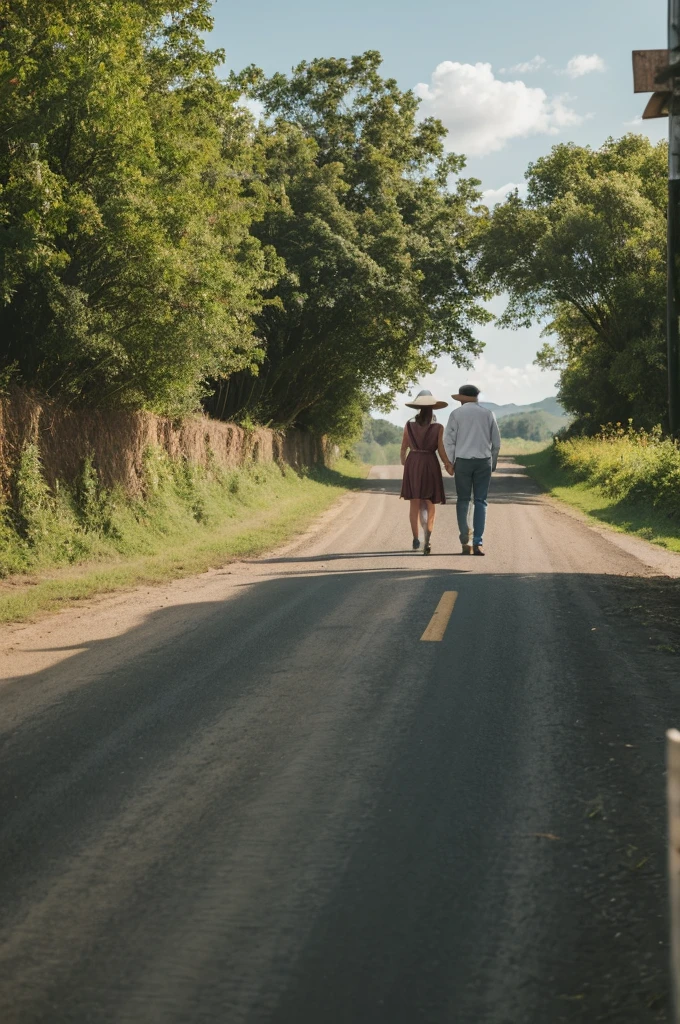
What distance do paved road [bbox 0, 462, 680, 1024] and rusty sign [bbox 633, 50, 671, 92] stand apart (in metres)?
4.65

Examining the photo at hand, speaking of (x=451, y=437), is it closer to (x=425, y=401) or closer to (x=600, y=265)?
(x=425, y=401)

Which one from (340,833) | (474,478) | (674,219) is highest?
(674,219)

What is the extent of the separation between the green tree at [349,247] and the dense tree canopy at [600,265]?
2197mm

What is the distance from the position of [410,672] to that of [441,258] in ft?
104

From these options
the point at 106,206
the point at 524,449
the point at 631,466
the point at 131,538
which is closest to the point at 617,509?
the point at 631,466

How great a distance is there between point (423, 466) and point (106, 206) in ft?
19.0

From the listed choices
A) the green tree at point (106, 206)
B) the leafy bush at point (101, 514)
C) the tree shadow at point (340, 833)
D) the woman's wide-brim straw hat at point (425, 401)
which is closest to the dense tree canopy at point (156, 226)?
the green tree at point (106, 206)

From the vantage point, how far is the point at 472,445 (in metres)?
13.8

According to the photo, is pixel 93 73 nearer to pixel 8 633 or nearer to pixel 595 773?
pixel 8 633

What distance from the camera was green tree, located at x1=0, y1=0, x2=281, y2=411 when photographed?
12.5m

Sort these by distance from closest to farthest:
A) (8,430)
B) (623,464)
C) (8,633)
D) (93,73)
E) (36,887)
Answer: (36,887) → (8,633) → (93,73) → (8,430) → (623,464)

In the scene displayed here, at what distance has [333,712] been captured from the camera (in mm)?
5895

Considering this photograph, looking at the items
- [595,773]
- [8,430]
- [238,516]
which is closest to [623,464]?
[238,516]

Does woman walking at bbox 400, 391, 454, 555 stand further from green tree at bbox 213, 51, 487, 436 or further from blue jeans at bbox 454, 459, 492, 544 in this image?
green tree at bbox 213, 51, 487, 436
